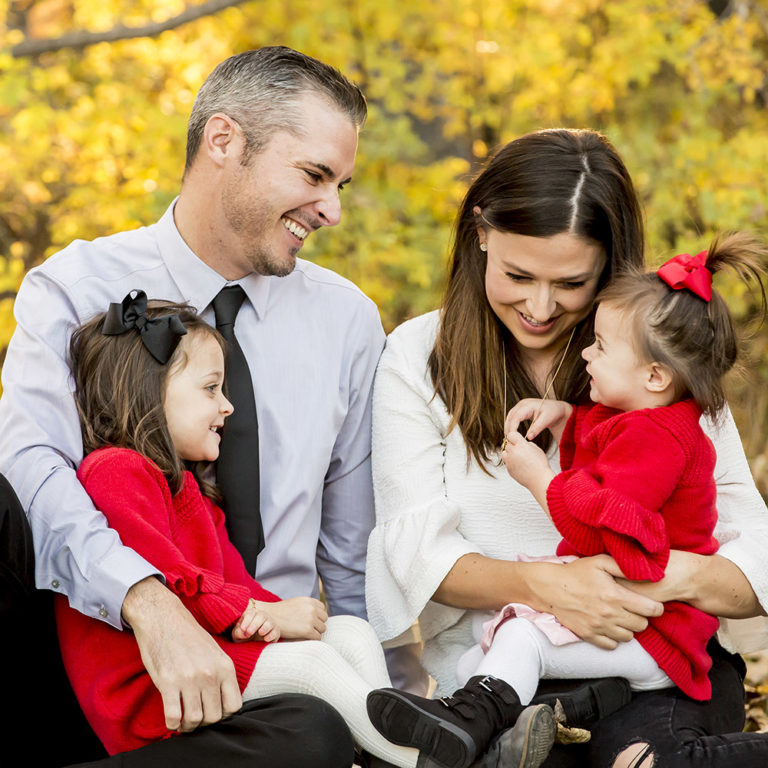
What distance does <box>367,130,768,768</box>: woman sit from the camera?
2436 mm

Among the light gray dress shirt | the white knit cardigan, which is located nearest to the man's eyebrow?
the light gray dress shirt

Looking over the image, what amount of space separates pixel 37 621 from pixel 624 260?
163 centimetres

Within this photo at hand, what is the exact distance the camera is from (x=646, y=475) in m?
2.24

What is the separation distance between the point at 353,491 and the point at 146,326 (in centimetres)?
85

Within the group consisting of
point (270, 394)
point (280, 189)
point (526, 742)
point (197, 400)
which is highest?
point (280, 189)

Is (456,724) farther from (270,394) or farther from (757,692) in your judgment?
(757,692)

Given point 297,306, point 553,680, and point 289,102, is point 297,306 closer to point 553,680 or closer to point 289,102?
point 289,102

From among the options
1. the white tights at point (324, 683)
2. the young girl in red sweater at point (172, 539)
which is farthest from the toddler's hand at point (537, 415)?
the white tights at point (324, 683)

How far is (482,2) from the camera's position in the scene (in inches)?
257

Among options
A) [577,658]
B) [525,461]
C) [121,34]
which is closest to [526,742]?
[577,658]

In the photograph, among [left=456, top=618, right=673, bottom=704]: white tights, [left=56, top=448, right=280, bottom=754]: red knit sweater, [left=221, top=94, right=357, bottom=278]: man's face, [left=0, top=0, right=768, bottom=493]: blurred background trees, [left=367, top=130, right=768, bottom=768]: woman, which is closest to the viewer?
[left=56, top=448, right=280, bottom=754]: red knit sweater

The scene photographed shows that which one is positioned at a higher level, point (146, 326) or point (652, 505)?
point (146, 326)

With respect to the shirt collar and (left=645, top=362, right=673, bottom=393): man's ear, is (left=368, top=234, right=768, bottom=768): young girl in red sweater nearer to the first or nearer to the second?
(left=645, top=362, right=673, bottom=393): man's ear

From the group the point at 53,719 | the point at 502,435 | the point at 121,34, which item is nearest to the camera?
the point at 53,719
